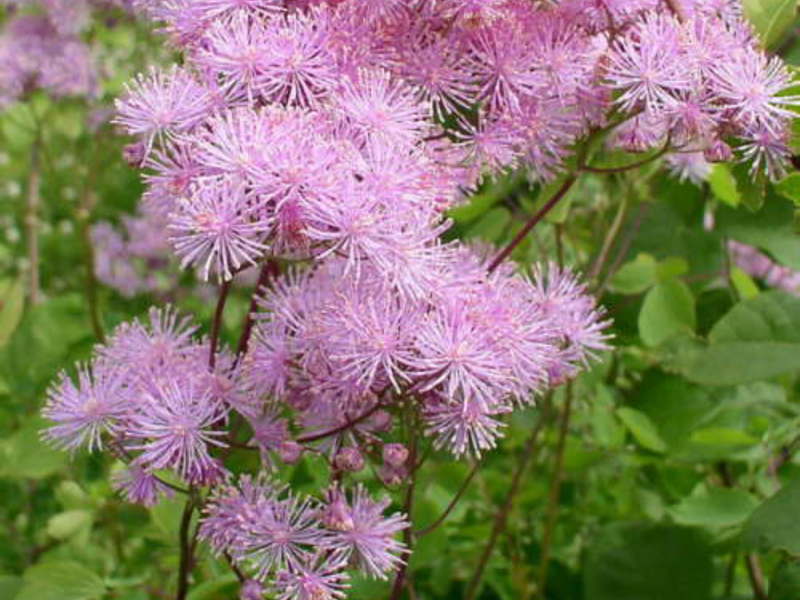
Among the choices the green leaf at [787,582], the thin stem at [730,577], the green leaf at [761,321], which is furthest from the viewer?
the thin stem at [730,577]

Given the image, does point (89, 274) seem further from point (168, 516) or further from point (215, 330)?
point (215, 330)

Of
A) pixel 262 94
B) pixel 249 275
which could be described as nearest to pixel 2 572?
pixel 249 275

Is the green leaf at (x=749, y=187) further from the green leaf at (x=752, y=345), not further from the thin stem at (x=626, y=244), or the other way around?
the thin stem at (x=626, y=244)

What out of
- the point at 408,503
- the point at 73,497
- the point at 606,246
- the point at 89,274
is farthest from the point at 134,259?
the point at 408,503

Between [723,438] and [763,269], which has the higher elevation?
[763,269]

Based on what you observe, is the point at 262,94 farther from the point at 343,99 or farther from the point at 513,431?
the point at 513,431

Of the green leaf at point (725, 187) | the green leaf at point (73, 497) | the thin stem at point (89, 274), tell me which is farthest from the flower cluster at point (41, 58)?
the green leaf at point (725, 187)

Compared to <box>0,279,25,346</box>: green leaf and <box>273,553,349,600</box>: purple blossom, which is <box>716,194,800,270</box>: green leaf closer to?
<box>273,553,349,600</box>: purple blossom
